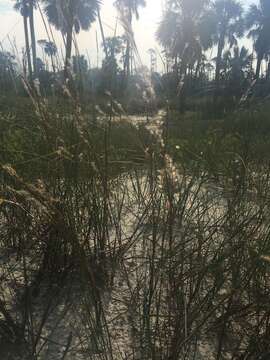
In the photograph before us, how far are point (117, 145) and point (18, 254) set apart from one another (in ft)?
8.82

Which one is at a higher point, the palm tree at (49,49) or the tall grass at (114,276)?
the palm tree at (49,49)

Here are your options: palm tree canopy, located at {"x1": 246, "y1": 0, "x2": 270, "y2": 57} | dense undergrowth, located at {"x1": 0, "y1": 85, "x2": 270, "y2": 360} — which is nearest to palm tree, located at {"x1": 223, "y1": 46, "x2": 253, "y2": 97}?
dense undergrowth, located at {"x1": 0, "y1": 85, "x2": 270, "y2": 360}

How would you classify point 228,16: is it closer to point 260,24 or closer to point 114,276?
point 260,24

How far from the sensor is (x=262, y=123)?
8.91m

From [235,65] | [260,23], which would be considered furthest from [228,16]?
[235,65]

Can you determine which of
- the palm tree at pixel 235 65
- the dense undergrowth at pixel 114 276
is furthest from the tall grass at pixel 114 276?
the palm tree at pixel 235 65

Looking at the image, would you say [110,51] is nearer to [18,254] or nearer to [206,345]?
[18,254]

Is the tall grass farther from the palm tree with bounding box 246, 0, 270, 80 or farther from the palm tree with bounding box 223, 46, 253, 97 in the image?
the palm tree with bounding box 246, 0, 270, 80

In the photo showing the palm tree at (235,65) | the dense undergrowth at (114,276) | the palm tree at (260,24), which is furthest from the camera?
the palm tree at (260,24)

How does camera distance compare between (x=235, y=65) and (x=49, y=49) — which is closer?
(x=49, y=49)

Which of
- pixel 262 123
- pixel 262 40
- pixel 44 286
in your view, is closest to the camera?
pixel 44 286

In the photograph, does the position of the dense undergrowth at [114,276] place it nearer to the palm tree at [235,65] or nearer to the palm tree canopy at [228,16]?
the palm tree at [235,65]

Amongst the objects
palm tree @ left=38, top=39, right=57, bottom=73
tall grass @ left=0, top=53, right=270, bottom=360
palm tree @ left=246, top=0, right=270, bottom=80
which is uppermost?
palm tree @ left=246, top=0, right=270, bottom=80

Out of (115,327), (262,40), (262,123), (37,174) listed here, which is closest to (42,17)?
(37,174)
